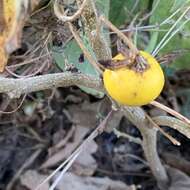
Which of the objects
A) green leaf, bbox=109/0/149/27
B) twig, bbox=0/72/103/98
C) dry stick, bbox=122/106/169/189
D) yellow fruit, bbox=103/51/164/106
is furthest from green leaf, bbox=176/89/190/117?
yellow fruit, bbox=103/51/164/106

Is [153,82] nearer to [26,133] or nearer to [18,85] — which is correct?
[18,85]

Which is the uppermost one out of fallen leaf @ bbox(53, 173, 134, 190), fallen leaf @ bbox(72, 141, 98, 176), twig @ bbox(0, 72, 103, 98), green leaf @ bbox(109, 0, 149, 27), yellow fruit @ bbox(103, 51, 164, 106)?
yellow fruit @ bbox(103, 51, 164, 106)

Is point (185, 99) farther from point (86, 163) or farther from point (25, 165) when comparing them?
point (25, 165)

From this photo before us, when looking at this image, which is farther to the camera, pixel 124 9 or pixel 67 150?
pixel 67 150

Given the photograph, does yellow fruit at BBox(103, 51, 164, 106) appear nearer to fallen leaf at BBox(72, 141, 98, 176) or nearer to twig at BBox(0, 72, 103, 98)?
twig at BBox(0, 72, 103, 98)

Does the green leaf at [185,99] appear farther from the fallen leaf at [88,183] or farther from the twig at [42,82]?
the twig at [42,82]

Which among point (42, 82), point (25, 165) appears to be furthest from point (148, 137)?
point (25, 165)

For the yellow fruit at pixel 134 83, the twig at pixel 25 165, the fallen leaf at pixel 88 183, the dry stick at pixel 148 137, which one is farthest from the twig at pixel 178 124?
the twig at pixel 25 165

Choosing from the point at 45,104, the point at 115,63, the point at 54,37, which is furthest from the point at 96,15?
the point at 45,104
